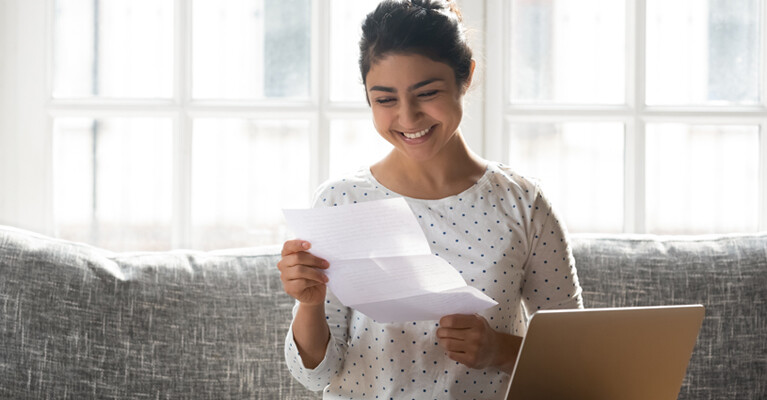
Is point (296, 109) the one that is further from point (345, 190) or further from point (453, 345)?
point (453, 345)

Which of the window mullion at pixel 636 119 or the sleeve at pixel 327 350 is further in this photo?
the window mullion at pixel 636 119

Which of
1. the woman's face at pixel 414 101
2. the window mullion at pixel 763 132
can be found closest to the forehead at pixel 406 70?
the woman's face at pixel 414 101

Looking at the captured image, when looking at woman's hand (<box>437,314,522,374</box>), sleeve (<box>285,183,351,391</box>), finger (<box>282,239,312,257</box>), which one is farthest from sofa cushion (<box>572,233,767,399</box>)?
finger (<box>282,239,312,257</box>)

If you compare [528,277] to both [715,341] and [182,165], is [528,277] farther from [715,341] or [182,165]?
[182,165]

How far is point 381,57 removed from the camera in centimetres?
148

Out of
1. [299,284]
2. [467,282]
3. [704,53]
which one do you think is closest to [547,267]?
[467,282]

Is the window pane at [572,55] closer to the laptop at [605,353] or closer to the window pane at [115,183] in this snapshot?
the window pane at [115,183]

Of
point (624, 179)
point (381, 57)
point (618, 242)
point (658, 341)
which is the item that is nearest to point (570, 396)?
point (658, 341)

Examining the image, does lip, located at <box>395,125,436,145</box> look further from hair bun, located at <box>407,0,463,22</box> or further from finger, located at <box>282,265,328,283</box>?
finger, located at <box>282,265,328,283</box>

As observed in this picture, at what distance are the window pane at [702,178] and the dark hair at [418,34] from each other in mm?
1038

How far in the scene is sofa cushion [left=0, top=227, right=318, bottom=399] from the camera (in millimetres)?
1612

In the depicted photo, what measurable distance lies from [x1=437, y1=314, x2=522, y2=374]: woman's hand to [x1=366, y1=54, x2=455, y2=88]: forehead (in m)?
0.41

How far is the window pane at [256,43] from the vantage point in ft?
7.64

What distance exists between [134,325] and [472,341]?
2.27ft
